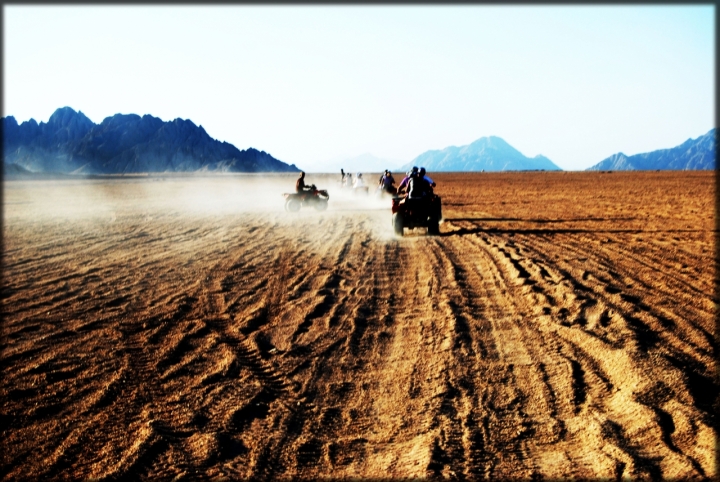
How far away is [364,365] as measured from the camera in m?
6.56

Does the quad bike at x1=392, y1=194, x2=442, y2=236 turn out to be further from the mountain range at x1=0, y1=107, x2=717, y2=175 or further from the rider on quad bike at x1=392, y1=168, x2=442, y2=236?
the mountain range at x1=0, y1=107, x2=717, y2=175

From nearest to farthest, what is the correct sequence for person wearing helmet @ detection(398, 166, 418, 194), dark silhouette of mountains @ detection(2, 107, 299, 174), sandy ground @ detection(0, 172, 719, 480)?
sandy ground @ detection(0, 172, 719, 480) < person wearing helmet @ detection(398, 166, 418, 194) < dark silhouette of mountains @ detection(2, 107, 299, 174)

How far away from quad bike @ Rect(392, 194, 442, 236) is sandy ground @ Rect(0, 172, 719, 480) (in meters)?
2.73

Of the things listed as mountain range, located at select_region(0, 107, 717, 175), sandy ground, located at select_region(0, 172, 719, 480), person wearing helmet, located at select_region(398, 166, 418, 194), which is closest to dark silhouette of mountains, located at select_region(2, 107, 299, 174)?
mountain range, located at select_region(0, 107, 717, 175)

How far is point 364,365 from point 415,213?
9627 mm

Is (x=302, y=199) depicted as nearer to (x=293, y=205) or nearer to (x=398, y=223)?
(x=293, y=205)

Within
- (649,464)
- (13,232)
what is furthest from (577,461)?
(13,232)

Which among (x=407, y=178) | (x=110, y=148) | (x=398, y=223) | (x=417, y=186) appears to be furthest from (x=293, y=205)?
(x=110, y=148)

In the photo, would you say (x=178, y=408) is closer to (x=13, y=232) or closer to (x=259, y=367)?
(x=259, y=367)

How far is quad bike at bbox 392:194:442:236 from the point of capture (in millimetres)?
15758

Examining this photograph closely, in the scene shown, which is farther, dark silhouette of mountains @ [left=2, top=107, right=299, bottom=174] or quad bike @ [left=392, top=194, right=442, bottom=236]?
dark silhouette of mountains @ [left=2, top=107, right=299, bottom=174]

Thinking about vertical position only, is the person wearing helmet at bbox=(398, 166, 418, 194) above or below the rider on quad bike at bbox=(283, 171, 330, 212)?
above

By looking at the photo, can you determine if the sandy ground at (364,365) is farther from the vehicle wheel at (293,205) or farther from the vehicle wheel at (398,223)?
the vehicle wheel at (293,205)

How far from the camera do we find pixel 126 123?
197 m
